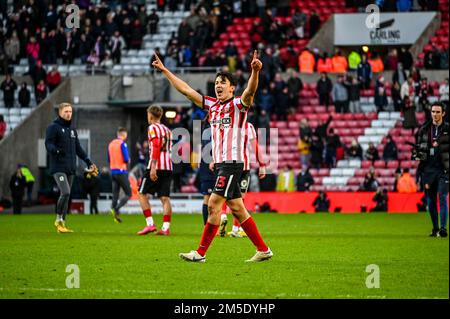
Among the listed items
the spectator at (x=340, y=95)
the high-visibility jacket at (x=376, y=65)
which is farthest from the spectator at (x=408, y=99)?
the high-visibility jacket at (x=376, y=65)

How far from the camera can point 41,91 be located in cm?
3878

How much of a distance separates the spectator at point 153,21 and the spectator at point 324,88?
8038 mm

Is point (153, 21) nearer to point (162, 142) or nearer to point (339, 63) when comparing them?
point (339, 63)

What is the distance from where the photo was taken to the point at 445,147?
1410cm

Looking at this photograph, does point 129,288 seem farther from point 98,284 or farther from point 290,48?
point 290,48

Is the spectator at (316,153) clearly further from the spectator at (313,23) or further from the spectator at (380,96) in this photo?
the spectator at (313,23)

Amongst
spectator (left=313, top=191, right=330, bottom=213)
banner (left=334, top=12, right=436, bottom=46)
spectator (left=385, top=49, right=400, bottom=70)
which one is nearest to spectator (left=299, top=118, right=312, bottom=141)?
spectator (left=313, top=191, right=330, bottom=213)

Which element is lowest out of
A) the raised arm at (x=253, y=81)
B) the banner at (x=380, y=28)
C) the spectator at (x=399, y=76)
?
the raised arm at (x=253, y=81)

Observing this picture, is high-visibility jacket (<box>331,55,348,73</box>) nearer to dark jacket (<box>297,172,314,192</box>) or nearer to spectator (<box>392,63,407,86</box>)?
spectator (<box>392,63,407,86</box>)

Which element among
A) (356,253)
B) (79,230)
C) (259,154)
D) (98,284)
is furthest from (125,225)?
(98,284)

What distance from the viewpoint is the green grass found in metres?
10.2

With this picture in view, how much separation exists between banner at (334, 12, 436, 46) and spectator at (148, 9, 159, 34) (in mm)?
6884

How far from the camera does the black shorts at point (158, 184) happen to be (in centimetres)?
1925

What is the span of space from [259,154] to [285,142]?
1847 cm
